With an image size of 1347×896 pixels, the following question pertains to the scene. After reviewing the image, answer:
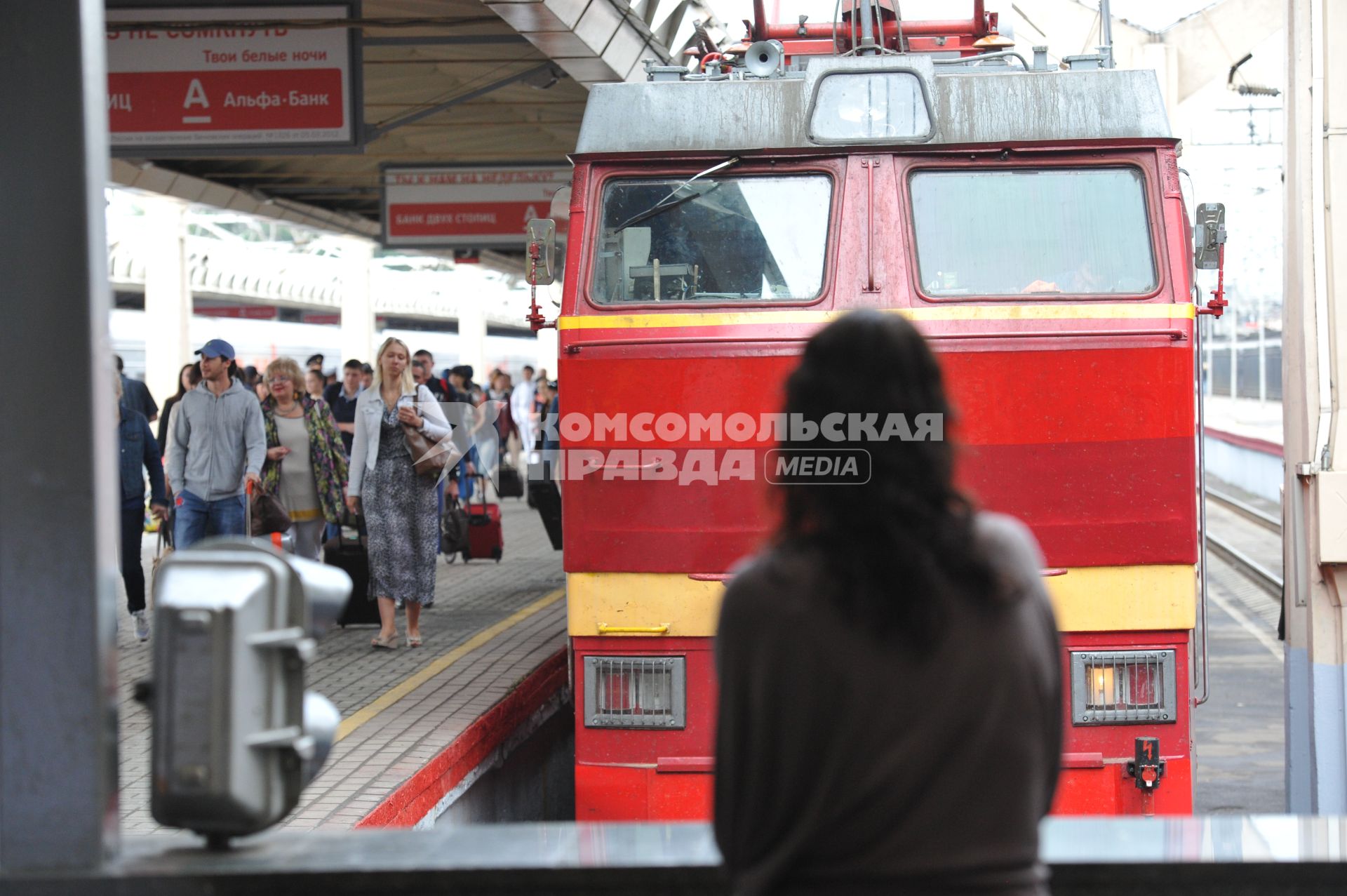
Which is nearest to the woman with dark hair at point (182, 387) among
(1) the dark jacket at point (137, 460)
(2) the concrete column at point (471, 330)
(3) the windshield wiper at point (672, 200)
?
(1) the dark jacket at point (137, 460)

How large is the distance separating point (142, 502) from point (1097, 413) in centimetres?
678

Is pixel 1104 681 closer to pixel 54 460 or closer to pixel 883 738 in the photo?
pixel 883 738

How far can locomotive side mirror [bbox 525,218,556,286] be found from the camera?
5949 millimetres

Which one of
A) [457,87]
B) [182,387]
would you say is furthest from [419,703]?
[457,87]

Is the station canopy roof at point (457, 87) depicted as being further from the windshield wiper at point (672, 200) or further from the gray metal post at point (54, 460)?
the gray metal post at point (54, 460)

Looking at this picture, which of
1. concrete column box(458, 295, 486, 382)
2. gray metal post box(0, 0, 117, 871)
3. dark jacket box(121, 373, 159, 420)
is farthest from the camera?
concrete column box(458, 295, 486, 382)

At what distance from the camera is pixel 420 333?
1682 inches

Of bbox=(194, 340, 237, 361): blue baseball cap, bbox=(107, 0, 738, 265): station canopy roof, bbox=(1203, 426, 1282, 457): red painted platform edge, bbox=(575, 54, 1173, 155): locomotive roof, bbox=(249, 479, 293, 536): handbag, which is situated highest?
bbox=(107, 0, 738, 265): station canopy roof

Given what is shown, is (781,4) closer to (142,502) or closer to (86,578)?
(142,502)

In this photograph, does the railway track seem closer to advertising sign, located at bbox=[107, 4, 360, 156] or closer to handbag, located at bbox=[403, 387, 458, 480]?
handbag, located at bbox=[403, 387, 458, 480]

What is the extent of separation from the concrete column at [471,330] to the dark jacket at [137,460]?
29.7 meters

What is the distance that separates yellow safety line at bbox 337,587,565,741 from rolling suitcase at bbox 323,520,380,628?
34.7 inches

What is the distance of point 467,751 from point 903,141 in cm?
322

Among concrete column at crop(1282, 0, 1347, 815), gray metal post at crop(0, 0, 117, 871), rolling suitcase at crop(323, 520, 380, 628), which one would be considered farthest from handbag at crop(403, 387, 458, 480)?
gray metal post at crop(0, 0, 117, 871)
